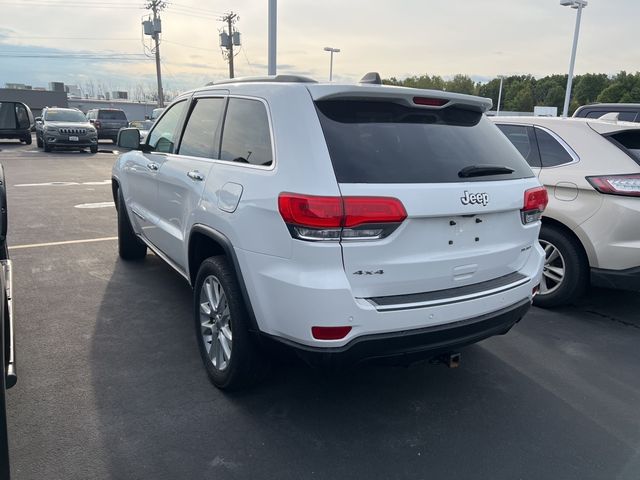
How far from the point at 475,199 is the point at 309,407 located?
1.55 meters

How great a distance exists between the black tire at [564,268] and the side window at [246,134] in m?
3.04

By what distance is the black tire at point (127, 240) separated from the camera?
550 centimetres

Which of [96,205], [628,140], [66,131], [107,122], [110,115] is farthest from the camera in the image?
[110,115]

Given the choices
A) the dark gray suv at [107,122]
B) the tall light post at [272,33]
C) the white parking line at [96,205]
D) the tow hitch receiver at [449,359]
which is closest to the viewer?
the tow hitch receiver at [449,359]

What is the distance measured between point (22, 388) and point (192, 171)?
1.72 m

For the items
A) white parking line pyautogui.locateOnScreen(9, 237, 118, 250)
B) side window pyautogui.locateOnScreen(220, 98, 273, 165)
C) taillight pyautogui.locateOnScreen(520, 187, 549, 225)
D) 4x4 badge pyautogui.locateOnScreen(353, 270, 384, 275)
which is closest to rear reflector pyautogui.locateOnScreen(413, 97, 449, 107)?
taillight pyautogui.locateOnScreen(520, 187, 549, 225)

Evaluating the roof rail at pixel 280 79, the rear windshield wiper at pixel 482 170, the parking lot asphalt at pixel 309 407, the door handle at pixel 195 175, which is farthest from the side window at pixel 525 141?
the door handle at pixel 195 175

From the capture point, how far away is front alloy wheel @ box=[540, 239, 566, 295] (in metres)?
4.64

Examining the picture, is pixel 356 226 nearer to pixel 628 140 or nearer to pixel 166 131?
pixel 166 131

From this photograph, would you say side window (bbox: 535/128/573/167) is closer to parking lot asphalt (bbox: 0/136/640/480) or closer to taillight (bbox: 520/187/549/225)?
parking lot asphalt (bbox: 0/136/640/480)

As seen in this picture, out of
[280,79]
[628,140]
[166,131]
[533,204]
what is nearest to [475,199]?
[533,204]

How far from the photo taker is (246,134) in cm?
304

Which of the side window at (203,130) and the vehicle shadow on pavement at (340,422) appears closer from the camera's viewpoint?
the vehicle shadow on pavement at (340,422)

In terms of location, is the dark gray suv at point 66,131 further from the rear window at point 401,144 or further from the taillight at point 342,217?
the taillight at point 342,217
